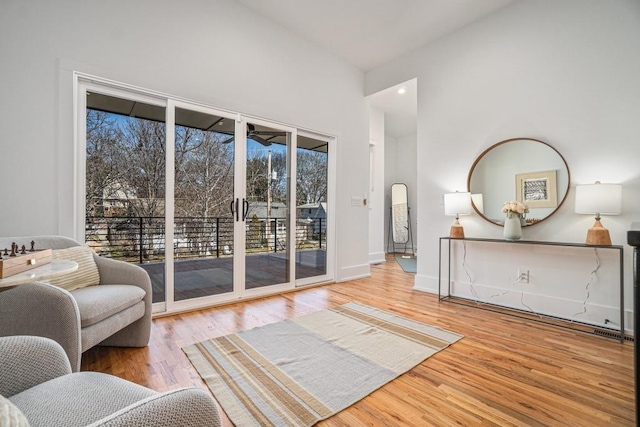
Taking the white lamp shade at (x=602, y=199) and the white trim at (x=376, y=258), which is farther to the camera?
the white trim at (x=376, y=258)

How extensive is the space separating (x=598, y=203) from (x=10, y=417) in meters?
3.38

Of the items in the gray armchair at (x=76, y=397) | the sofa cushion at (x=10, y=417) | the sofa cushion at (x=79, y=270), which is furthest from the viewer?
the sofa cushion at (x=79, y=270)

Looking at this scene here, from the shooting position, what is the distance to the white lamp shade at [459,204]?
3.22 metres

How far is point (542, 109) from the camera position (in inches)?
114

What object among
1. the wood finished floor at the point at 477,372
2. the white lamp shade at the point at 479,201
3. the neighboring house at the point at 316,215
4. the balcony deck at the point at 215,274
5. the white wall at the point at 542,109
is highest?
the white wall at the point at 542,109

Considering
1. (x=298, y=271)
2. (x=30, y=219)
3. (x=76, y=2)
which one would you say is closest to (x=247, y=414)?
(x=30, y=219)

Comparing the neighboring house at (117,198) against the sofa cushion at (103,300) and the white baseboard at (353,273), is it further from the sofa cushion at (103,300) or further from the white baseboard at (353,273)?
the white baseboard at (353,273)

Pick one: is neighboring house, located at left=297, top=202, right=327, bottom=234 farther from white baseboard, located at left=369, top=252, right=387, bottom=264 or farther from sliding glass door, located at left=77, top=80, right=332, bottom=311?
white baseboard, located at left=369, top=252, right=387, bottom=264

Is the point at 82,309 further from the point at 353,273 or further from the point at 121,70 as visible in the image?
the point at 353,273

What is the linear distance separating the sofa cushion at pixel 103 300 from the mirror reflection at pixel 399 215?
5.76 meters

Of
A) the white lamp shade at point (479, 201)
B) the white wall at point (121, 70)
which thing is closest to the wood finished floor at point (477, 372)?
the white lamp shade at point (479, 201)

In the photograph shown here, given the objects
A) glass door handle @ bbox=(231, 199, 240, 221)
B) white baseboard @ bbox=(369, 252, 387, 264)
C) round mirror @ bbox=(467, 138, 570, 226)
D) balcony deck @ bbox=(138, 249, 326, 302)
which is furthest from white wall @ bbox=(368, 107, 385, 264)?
glass door handle @ bbox=(231, 199, 240, 221)

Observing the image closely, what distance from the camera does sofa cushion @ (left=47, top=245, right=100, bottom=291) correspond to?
1.83m

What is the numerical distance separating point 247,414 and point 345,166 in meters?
3.36
